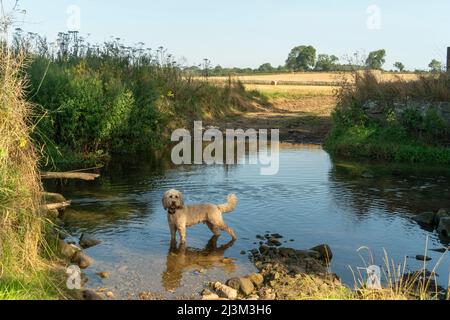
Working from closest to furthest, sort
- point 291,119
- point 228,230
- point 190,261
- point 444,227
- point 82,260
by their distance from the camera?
point 82,260 → point 190,261 → point 228,230 → point 444,227 → point 291,119

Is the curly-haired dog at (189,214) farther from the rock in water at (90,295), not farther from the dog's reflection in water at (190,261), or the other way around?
the rock in water at (90,295)

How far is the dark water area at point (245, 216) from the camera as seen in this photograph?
8812 millimetres

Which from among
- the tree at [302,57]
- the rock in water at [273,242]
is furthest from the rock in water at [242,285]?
the tree at [302,57]

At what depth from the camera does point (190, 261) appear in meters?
9.19

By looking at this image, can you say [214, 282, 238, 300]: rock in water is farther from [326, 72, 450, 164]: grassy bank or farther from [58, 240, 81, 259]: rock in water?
[326, 72, 450, 164]: grassy bank

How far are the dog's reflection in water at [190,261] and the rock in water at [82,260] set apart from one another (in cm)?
119

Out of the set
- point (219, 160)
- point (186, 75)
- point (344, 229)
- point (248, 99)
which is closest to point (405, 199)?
point (344, 229)

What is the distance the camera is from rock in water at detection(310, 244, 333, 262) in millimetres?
9224

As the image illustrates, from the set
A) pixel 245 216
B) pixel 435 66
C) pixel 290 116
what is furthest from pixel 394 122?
pixel 290 116

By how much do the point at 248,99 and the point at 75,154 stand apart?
66.3 feet

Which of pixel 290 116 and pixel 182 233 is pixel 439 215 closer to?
pixel 182 233

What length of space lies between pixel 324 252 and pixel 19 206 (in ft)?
15.4

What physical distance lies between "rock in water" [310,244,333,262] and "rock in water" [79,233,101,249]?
371cm

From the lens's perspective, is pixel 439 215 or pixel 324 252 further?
pixel 439 215
